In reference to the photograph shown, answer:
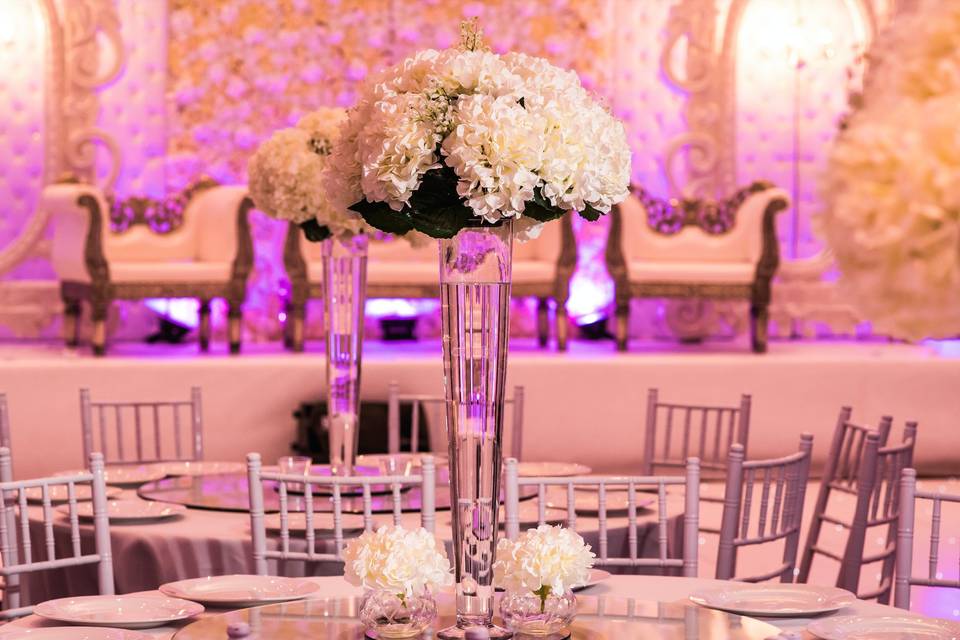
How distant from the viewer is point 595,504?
114 inches

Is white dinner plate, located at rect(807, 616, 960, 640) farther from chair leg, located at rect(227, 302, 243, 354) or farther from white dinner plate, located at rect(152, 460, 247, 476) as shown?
chair leg, located at rect(227, 302, 243, 354)

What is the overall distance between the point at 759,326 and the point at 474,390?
17.1ft

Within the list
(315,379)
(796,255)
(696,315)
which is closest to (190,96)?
(315,379)

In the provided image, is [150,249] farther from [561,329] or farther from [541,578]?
[541,578]

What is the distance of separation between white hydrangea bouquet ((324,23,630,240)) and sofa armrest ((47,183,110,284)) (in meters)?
Answer: 4.79

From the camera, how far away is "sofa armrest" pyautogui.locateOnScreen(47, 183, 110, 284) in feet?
20.3

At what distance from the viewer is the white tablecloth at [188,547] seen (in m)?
2.57

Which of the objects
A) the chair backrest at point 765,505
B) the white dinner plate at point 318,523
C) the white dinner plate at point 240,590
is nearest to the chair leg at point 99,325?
the white dinner plate at point 318,523

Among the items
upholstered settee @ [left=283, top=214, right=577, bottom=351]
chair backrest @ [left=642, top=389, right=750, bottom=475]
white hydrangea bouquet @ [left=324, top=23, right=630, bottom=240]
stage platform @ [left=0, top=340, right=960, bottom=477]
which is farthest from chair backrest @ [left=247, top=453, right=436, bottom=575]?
upholstered settee @ [left=283, top=214, right=577, bottom=351]

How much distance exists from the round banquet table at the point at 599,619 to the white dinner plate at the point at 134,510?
0.84 meters

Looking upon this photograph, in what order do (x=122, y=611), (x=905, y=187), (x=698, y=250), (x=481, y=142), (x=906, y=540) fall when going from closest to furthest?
1. (x=905, y=187)
2. (x=481, y=142)
3. (x=122, y=611)
4. (x=906, y=540)
5. (x=698, y=250)

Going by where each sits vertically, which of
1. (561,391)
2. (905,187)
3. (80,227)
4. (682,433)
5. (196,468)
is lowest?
(682,433)

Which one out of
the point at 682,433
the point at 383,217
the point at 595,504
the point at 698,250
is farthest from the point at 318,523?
the point at 698,250

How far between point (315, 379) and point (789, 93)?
358cm
